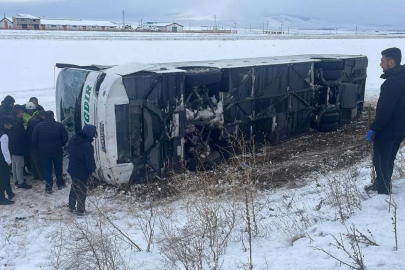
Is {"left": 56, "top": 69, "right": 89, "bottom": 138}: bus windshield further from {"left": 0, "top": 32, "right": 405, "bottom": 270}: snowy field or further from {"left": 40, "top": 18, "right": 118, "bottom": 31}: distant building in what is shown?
{"left": 40, "top": 18, "right": 118, "bottom": 31}: distant building

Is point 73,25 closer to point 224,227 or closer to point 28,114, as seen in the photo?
point 28,114

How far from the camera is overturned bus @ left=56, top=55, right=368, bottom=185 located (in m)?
7.62

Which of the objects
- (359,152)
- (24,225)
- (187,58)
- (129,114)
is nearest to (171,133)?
(129,114)

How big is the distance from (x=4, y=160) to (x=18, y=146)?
57 cm

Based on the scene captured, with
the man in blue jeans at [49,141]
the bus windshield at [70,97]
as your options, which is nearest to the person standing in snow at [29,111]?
the bus windshield at [70,97]

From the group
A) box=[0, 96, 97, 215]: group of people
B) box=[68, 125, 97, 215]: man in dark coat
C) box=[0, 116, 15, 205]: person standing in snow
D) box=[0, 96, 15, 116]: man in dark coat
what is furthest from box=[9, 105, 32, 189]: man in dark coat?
box=[68, 125, 97, 215]: man in dark coat

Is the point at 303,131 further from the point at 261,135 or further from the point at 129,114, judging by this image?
the point at 129,114

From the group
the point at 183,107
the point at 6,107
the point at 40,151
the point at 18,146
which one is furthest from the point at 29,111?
the point at 183,107

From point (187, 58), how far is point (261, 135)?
771 inches

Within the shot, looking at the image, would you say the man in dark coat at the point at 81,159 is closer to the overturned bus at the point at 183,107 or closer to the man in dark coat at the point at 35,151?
the overturned bus at the point at 183,107

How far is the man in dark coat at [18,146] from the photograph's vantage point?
757 cm

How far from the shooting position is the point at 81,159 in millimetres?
6605

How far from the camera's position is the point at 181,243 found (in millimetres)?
4547

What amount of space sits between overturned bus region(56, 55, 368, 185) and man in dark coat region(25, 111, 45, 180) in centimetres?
78
